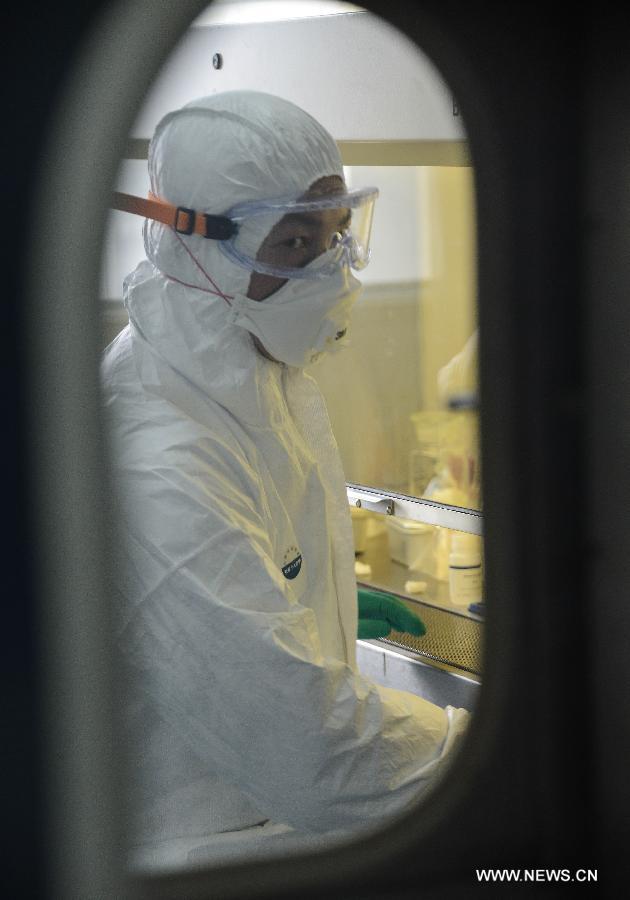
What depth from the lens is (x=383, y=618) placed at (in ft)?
7.00

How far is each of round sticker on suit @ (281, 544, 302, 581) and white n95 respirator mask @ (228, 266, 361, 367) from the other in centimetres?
31

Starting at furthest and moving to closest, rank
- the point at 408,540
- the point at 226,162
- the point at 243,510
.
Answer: the point at 408,540, the point at 226,162, the point at 243,510

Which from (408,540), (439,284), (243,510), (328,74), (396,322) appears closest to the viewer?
(243,510)

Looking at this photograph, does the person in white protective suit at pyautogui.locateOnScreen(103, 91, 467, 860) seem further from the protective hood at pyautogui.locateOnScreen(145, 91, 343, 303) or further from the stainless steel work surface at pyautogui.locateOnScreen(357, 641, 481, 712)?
the stainless steel work surface at pyautogui.locateOnScreen(357, 641, 481, 712)

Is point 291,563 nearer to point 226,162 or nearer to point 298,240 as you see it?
point 298,240

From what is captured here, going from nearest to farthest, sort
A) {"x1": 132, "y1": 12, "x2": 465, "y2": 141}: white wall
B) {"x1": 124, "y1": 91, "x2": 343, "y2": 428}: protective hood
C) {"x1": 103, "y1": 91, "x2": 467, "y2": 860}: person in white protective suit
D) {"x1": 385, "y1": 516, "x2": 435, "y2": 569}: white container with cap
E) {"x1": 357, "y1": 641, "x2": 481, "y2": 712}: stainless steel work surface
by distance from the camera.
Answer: {"x1": 103, "y1": 91, "x2": 467, "y2": 860}: person in white protective suit < {"x1": 132, "y1": 12, "x2": 465, "y2": 141}: white wall < {"x1": 124, "y1": 91, "x2": 343, "y2": 428}: protective hood < {"x1": 357, "y1": 641, "x2": 481, "y2": 712}: stainless steel work surface < {"x1": 385, "y1": 516, "x2": 435, "y2": 569}: white container with cap

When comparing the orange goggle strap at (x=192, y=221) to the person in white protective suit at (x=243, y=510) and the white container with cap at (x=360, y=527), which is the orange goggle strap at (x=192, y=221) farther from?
the white container with cap at (x=360, y=527)

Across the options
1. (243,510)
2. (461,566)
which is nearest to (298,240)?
(243,510)

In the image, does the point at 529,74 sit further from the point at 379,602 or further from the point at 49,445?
the point at 379,602

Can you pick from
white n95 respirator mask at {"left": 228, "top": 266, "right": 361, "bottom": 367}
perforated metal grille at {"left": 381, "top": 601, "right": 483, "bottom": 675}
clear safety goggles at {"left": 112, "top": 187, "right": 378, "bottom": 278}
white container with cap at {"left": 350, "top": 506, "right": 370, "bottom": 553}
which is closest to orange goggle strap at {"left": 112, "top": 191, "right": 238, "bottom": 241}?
clear safety goggles at {"left": 112, "top": 187, "right": 378, "bottom": 278}

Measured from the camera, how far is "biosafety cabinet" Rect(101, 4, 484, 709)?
1597mm

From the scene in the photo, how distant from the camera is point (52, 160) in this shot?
30.8 inches

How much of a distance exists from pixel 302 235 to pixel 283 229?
1.4 inches

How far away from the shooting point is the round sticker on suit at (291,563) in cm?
173
